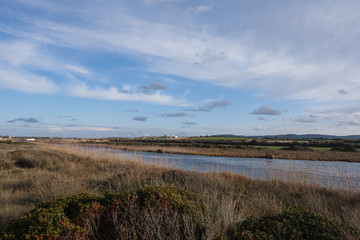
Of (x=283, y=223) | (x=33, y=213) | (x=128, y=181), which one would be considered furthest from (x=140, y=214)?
(x=128, y=181)

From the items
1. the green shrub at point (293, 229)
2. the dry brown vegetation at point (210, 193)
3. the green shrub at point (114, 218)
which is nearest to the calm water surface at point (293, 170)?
the dry brown vegetation at point (210, 193)

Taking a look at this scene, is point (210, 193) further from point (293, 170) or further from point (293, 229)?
point (293, 170)

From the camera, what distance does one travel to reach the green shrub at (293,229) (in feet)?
12.7

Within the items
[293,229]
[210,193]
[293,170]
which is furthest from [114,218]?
[293,170]

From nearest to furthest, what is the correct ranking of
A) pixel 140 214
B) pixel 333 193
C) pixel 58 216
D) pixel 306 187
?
pixel 58 216 < pixel 140 214 < pixel 333 193 < pixel 306 187

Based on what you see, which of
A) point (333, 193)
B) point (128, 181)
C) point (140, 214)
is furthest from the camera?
point (333, 193)

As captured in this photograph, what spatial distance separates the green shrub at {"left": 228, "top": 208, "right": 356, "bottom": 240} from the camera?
3.88 metres

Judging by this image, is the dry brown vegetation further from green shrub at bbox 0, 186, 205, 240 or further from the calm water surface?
the calm water surface

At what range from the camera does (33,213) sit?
392cm

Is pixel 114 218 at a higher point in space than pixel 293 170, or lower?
higher

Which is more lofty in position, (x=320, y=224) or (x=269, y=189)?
(x=320, y=224)

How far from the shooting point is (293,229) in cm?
402

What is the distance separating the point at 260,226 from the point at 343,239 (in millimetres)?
1267

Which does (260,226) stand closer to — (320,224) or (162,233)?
(320,224)
